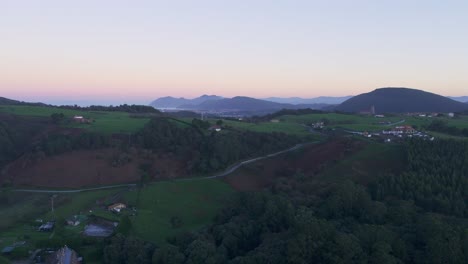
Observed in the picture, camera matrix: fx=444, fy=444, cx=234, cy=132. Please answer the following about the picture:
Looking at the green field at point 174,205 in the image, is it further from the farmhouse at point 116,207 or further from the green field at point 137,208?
the farmhouse at point 116,207

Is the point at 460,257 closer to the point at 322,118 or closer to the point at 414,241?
the point at 414,241

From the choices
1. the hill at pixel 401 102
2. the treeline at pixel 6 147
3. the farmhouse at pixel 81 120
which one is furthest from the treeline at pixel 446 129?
the hill at pixel 401 102

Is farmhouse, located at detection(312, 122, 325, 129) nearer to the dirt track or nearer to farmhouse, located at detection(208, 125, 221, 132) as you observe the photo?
Result: farmhouse, located at detection(208, 125, 221, 132)

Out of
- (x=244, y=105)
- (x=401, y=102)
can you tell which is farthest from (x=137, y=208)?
(x=244, y=105)

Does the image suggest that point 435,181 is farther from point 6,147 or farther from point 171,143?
point 6,147

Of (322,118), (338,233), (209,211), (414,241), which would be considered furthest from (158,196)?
(322,118)
